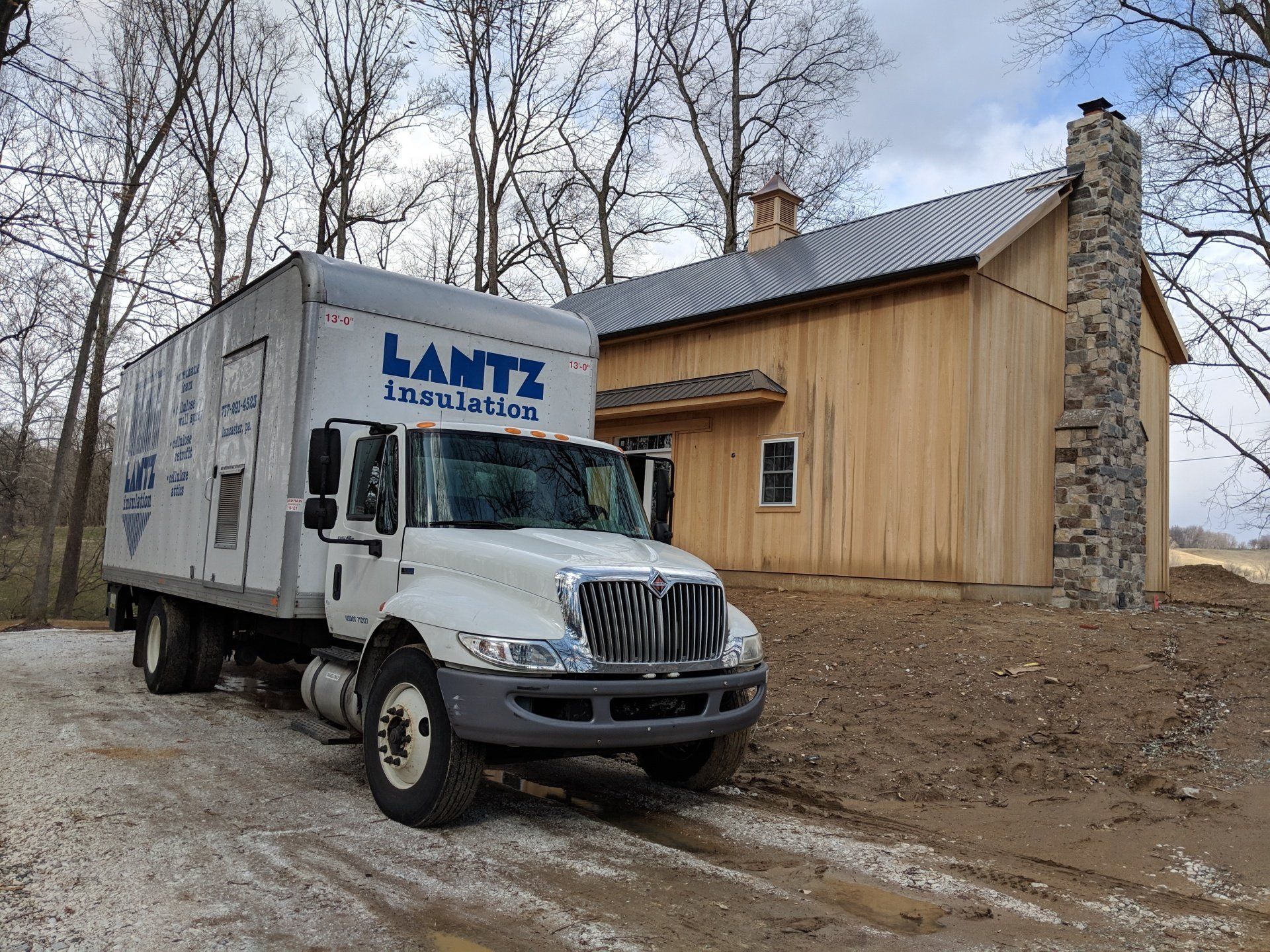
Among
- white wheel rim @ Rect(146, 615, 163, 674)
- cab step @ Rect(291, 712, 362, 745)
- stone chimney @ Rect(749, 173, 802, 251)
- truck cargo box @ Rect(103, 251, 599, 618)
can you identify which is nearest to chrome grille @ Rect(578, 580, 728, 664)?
cab step @ Rect(291, 712, 362, 745)

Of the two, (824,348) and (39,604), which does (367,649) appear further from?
(39,604)

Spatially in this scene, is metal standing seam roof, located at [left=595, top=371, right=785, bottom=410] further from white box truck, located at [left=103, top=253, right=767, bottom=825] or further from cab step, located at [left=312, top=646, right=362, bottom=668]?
cab step, located at [left=312, top=646, right=362, bottom=668]

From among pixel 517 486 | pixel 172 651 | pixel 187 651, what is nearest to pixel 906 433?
pixel 517 486

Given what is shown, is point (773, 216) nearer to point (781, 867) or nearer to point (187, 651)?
point (187, 651)

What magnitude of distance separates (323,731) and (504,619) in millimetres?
2304

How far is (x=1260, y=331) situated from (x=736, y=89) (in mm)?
17272

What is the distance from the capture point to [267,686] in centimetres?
1095

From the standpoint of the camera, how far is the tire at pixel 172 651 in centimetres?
971

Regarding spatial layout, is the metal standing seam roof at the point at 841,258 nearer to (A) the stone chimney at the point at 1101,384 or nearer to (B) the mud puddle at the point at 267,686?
(A) the stone chimney at the point at 1101,384

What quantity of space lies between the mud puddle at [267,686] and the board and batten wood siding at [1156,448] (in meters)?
15.1

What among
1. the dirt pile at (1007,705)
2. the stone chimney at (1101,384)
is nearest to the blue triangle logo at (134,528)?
the dirt pile at (1007,705)

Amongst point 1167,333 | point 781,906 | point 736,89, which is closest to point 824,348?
point 1167,333

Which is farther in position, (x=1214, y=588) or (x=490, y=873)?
(x=1214, y=588)

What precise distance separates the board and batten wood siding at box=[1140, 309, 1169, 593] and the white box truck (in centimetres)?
1421
